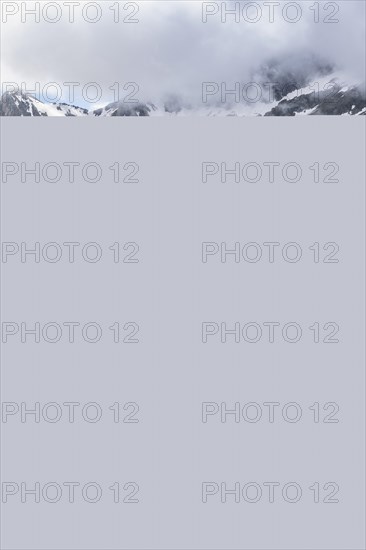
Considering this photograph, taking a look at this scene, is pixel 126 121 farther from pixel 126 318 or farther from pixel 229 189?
pixel 126 318

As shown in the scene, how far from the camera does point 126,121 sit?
822cm

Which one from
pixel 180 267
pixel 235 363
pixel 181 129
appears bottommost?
pixel 235 363

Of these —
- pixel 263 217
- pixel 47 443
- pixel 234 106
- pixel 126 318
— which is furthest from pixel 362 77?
pixel 47 443

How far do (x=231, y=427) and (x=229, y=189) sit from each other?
3.21 metres

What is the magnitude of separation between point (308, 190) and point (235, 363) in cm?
253

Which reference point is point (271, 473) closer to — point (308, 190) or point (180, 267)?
point (180, 267)

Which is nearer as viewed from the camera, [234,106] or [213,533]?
[213,533]

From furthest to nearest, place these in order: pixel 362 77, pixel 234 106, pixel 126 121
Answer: pixel 362 77
pixel 234 106
pixel 126 121

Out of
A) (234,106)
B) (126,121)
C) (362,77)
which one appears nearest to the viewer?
(126,121)

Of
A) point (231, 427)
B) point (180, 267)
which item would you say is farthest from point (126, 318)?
point (231, 427)

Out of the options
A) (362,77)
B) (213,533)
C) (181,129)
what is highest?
(362,77)

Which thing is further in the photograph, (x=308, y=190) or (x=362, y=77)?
(x=362, y=77)

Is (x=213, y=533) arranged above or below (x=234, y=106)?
below

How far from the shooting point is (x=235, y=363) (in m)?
8.45
